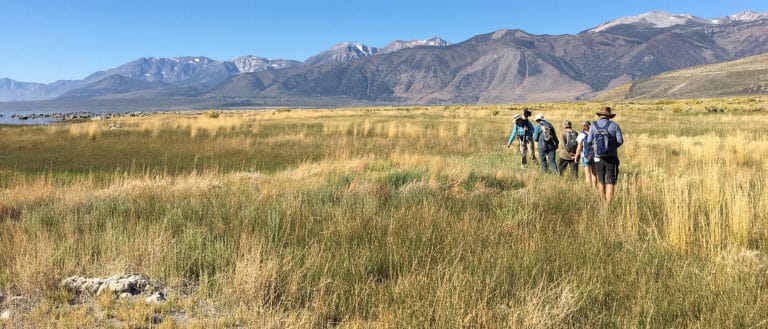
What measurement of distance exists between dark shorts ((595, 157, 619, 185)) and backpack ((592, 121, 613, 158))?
0.42ft

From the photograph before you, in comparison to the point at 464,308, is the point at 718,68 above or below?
A: above

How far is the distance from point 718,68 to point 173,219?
16415 centimetres

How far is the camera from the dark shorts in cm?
739

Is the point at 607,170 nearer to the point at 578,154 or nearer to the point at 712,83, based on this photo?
the point at 578,154

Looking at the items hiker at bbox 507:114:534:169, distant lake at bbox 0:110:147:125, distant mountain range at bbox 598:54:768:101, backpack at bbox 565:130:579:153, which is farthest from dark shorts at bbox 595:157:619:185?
distant mountain range at bbox 598:54:768:101

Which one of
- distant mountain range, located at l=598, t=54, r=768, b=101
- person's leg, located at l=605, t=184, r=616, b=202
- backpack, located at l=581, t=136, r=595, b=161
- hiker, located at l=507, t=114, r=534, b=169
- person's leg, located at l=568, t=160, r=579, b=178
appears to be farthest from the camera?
distant mountain range, located at l=598, t=54, r=768, b=101

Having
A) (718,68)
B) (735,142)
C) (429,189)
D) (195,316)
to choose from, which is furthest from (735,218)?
(718,68)

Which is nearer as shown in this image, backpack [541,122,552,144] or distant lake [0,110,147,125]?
backpack [541,122,552,144]

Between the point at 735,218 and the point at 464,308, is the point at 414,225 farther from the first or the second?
the point at 735,218

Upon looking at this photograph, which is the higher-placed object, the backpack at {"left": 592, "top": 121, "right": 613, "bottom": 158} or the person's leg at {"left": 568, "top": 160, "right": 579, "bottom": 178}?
the backpack at {"left": 592, "top": 121, "right": 613, "bottom": 158}

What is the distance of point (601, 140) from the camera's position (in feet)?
24.8

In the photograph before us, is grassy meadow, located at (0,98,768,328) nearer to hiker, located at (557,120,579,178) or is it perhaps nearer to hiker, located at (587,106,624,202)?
hiker, located at (587,106,624,202)

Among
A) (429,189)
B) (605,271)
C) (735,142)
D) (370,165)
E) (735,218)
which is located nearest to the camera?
(605,271)

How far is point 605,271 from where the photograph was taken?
382cm
